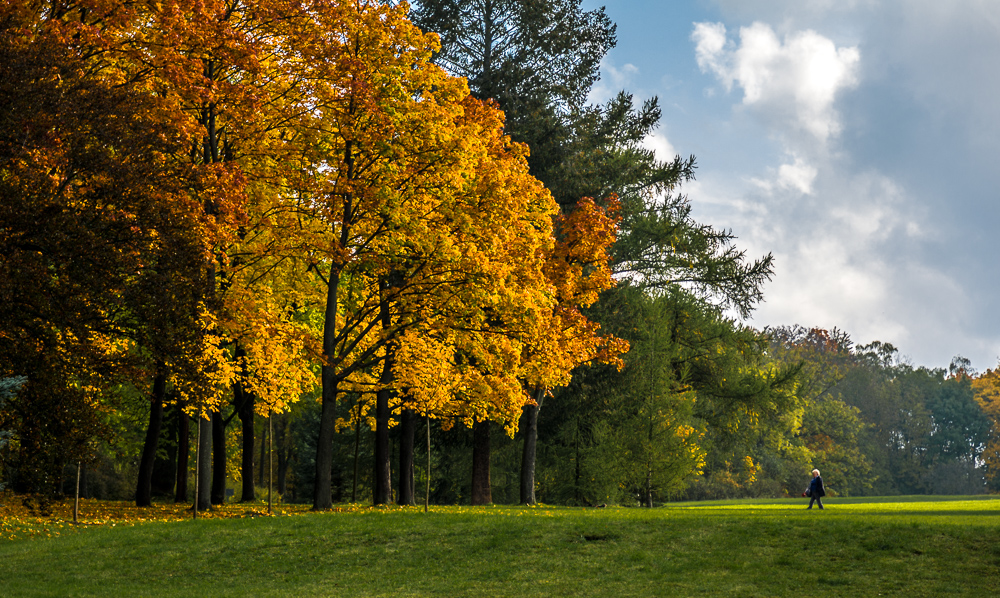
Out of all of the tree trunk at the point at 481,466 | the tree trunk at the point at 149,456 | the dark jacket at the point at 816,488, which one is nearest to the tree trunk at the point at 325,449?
the tree trunk at the point at 149,456

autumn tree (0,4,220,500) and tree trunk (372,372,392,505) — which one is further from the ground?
autumn tree (0,4,220,500)

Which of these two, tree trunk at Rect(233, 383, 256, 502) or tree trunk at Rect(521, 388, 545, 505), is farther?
tree trunk at Rect(233, 383, 256, 502)

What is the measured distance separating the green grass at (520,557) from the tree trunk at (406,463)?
7.91 meters

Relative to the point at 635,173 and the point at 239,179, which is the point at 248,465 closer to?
the point at 239,179

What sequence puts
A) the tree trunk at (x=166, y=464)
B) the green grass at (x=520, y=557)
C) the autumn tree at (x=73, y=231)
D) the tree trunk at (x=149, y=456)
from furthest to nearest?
the tree trunk at (x=166, y=464)
the tree trunk at (x=149, y=456)
the green grass at (x=520, y=557)
the autumn tree at (x=73, y=231)

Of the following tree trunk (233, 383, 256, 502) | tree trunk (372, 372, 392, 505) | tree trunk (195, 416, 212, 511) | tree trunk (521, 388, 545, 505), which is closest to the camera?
tree trunk (195, 416, 212, 511)

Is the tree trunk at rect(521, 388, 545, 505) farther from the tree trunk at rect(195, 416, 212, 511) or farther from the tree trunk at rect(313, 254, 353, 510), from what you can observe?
the tree trunk at rect(195, 416, 212, 511)

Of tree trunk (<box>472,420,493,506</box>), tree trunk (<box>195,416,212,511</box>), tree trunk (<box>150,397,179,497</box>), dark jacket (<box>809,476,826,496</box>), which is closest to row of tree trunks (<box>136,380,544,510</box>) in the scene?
tree trunk (<box>472,420,493,506</box>)

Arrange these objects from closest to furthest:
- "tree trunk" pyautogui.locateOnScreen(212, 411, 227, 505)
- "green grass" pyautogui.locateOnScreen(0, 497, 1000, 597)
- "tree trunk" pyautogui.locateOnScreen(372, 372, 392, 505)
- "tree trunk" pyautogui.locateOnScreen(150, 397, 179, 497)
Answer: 1. "green grass" pyautogui.locateOnScreen(0, 497, 1000, 597)
2. "tree trunk" pyautogui.locateOnScreen(372, 372, 392, 505)
3. "tree trunk" pyautogui.locateOnScreen(212, 411, 227, 505)
4. "tree trunk" pyautogui.locateOnScreen(150, 397, 179, 497)

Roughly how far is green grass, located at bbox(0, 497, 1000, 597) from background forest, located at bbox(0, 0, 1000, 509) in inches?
74.9

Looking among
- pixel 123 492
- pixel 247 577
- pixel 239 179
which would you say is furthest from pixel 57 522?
pixel 123 492

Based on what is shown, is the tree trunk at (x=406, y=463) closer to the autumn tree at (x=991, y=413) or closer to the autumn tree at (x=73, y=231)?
the autumn tree at (x=73, y=231)

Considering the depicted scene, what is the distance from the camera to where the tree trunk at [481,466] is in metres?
29.2

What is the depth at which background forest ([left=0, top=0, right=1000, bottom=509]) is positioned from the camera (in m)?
13.4
